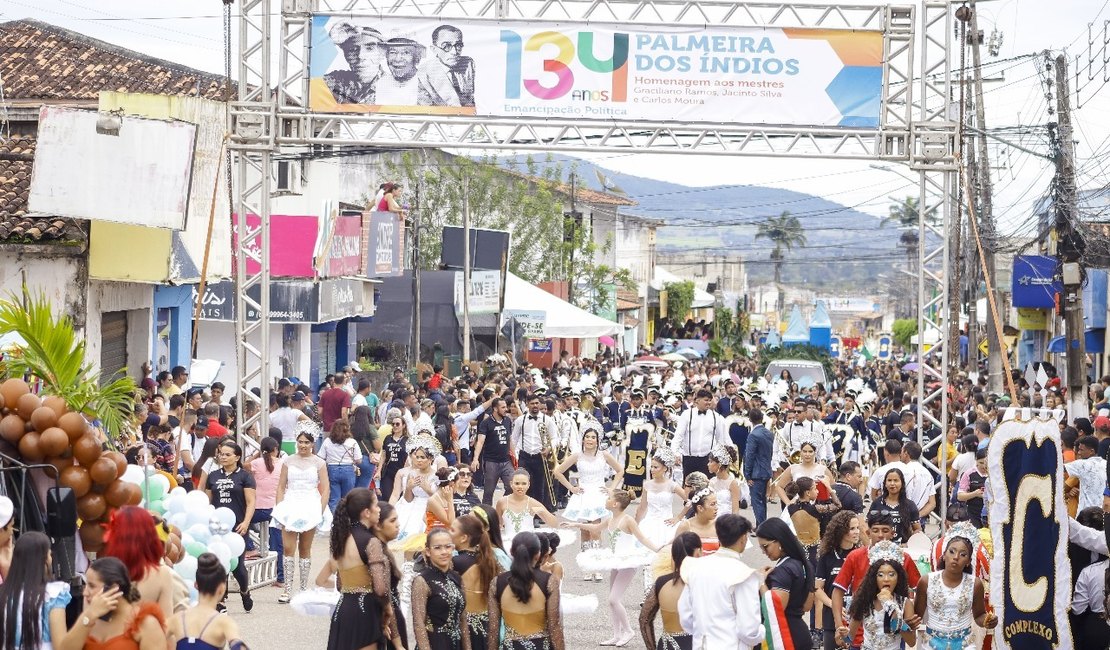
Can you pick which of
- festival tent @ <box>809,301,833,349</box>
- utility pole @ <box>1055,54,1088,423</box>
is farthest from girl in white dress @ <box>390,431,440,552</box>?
festival tent @ <box>809,301,833,349</box>

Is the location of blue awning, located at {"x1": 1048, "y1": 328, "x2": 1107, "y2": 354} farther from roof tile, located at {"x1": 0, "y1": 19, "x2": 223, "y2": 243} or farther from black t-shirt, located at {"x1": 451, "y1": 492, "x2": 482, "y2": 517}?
black t-shirt, located at {"x1": 451, "y1": 492, "x2": 482, "y2": 517}

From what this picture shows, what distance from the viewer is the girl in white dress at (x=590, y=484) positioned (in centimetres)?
1505

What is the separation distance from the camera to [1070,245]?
2878cm

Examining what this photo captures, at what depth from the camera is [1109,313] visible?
33156 millimetres

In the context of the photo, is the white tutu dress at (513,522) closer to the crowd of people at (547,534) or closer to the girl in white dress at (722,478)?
the crowd of people at (547,534)

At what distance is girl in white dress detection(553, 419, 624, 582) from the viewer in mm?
15055

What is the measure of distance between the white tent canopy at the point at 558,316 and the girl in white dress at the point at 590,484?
78.0 ft

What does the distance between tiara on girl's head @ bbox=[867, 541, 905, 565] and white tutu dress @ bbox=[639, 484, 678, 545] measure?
170 inches

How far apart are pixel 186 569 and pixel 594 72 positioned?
883 centimetres

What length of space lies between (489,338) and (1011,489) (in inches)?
1397

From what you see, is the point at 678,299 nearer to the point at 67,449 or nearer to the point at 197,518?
the point at 197,518

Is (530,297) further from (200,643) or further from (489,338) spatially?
(200,643)

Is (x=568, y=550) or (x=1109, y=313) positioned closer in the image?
(x=568, y=550)

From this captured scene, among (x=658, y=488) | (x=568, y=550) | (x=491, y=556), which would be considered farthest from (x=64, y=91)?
(x=491, y=556)
